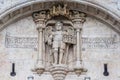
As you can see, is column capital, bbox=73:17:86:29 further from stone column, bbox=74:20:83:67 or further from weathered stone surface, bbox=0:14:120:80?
weathered stone surface, bbox=0:14:120:80

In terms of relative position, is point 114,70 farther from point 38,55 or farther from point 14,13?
point 14,13

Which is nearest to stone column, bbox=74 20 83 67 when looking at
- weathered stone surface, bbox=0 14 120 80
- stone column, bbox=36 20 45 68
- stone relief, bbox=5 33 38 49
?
weathered stone surface, bbox=0 14 120 80

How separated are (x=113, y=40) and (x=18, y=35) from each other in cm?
231

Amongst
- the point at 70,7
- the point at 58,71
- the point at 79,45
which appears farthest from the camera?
the point at 70,7

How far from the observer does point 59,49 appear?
12.7 meters

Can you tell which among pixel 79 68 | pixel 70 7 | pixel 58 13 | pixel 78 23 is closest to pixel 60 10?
pixel 58 13

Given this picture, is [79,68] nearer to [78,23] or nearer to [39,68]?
[39,68]

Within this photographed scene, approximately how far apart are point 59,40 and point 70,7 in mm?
875

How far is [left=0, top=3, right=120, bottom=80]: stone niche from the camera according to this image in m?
12.8

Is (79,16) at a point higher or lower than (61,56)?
higher

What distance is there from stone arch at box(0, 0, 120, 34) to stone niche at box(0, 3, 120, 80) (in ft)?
0.48

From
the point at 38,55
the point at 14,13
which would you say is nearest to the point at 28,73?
the point at 38,55

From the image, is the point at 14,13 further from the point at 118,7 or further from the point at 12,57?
the point at 118,7

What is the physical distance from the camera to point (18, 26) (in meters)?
13.1
